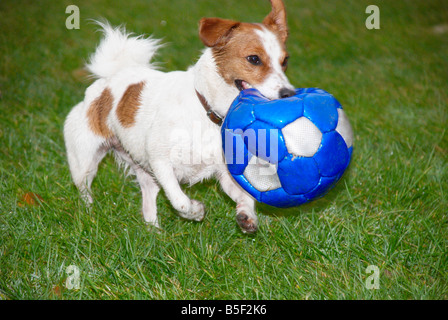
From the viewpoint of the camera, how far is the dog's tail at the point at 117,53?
375 centimetres

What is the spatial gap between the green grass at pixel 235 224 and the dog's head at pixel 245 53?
2.93 feet

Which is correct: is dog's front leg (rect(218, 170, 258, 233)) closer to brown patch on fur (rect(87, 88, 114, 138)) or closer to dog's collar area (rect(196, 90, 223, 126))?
dog's collar area (rect(196, 90, 223, 126))

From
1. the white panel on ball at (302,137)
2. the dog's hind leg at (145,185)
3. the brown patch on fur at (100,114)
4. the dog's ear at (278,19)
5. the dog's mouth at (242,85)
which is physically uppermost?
the dog's ear at (278,19)

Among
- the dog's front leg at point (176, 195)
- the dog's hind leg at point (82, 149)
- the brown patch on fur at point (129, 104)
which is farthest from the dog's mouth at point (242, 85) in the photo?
the dog's hind leg at point (82, 149)

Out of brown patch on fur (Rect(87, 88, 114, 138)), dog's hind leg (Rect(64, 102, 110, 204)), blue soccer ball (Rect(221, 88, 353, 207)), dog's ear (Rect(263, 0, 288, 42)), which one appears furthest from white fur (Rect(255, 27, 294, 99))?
dog's hind leg (Rect(64, 102, 110, 204))

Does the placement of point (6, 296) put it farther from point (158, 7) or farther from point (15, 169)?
point (158, 7)

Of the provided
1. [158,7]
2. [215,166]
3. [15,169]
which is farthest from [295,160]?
[158,7]

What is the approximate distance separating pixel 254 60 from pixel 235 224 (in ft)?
3.42

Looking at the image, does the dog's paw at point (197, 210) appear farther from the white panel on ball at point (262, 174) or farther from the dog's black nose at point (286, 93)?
the dog's black nose at point (286, 93)

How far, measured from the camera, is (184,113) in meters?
3.03

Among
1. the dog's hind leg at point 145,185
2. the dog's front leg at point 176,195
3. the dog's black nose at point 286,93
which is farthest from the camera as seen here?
the dog's hind leg at point 145,185

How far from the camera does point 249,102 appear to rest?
103 inches

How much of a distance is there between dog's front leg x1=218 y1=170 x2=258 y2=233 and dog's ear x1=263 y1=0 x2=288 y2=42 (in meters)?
1.00

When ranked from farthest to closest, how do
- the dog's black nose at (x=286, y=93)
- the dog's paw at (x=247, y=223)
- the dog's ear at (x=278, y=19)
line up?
the dog's ear at (x=278, y=19), the dog's paw at (x=247, y=223), the dog's black nose at (x=286, y=93)
